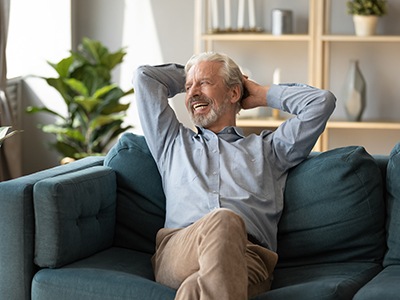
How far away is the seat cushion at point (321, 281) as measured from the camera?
8.55 ft

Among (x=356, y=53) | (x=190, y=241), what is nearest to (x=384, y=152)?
(x=356, y=53)

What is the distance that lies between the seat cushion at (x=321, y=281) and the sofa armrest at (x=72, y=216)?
2.13ft

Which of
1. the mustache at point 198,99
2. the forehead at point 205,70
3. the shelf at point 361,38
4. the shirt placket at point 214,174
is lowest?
the shirt placket at point 214,174

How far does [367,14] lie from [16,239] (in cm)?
294

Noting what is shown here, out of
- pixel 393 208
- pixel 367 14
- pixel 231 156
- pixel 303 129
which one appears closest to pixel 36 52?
pixel 367 14

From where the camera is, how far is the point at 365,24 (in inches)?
202

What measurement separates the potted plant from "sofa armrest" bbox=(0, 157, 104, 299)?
280 cm

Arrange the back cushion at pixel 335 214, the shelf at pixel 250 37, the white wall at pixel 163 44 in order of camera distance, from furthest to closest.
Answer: the white wall at pixel 163 44 → the shelf at pixel 250 37 → the back cushion at pixel 335 214

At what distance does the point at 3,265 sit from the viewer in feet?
9.65

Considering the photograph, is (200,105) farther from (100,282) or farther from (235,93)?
(100,282)

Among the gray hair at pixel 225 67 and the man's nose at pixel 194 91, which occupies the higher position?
the gray hair at pixel 225 67

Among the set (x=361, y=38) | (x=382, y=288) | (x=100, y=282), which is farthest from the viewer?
(x=361, y=38)

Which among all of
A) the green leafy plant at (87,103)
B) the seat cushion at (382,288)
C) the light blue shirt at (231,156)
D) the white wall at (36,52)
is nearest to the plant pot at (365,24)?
the green leafy plant at (87,103)

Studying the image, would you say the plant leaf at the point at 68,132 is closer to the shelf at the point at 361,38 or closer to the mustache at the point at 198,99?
the shelf at the point at 361,38
